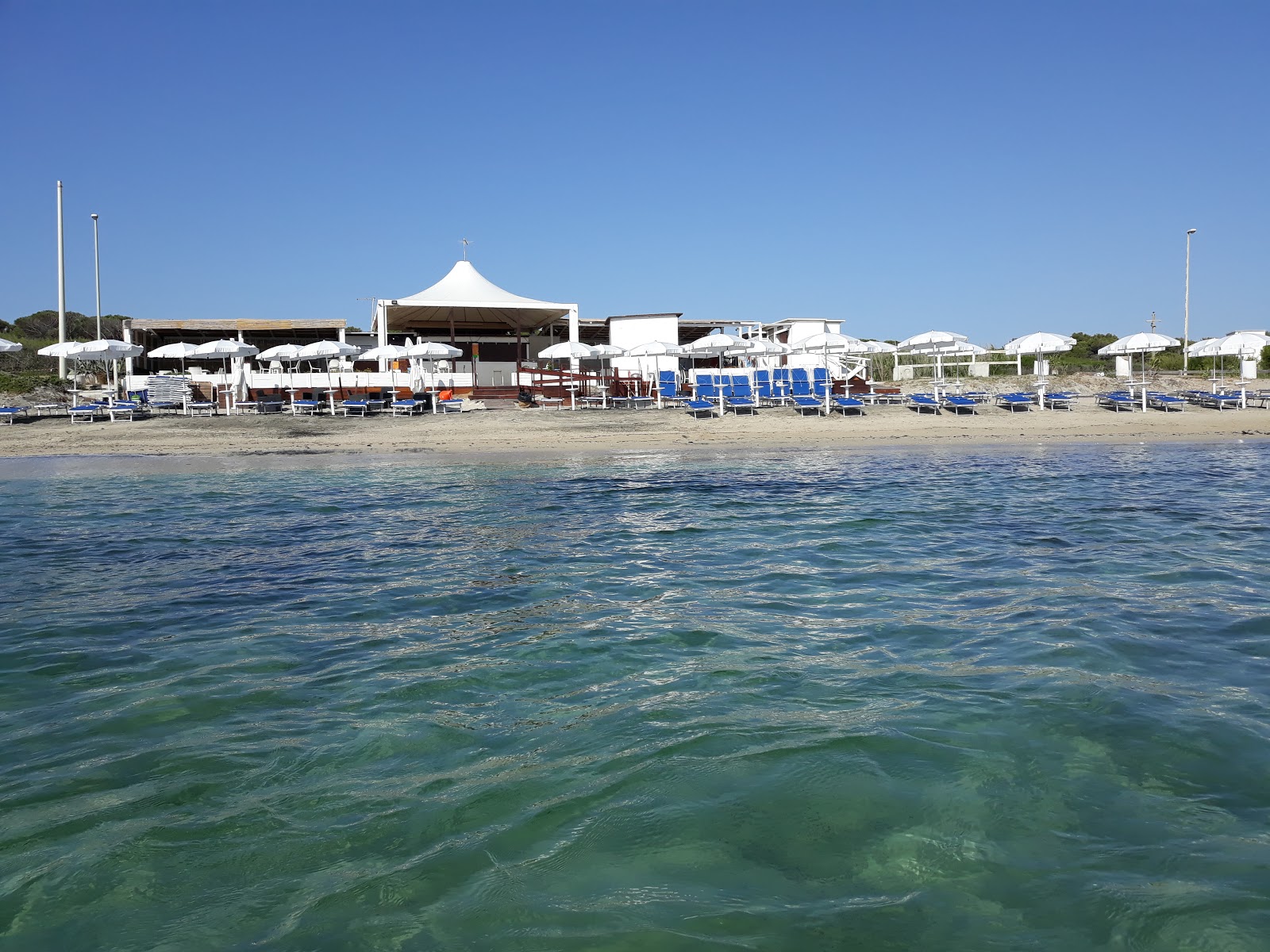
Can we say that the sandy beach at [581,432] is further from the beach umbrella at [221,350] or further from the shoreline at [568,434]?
the beach umbrella at [221,350]

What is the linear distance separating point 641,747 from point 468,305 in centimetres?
2709

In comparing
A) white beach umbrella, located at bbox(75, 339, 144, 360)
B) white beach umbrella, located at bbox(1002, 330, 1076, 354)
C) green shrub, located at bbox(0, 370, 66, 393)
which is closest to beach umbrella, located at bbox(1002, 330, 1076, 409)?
white beach umbrella, located at bbox(1002, 330, 1076, 354)

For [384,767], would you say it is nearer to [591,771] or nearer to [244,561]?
[591,771]

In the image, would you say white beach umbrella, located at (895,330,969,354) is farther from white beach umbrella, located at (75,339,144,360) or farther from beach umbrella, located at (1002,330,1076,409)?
white beach umbrella, located at (75,339,144,360)

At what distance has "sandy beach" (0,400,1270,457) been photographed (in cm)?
1766

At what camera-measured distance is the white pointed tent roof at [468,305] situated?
29070 mm

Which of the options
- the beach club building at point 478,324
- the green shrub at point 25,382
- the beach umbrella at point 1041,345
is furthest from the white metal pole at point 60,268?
the beach umbrella at point 1041,345

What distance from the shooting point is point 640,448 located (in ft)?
57.6

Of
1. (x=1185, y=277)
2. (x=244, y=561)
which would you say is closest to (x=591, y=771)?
(x=244, y=561)

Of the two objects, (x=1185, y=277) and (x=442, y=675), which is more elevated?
(x=1185, y=277)

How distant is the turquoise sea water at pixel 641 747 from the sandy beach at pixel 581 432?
33.1ft

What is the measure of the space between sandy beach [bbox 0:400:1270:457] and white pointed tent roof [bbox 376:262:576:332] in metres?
7.73

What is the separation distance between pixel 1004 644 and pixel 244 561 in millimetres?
6047

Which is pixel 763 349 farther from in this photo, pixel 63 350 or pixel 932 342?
pixel 63 350
